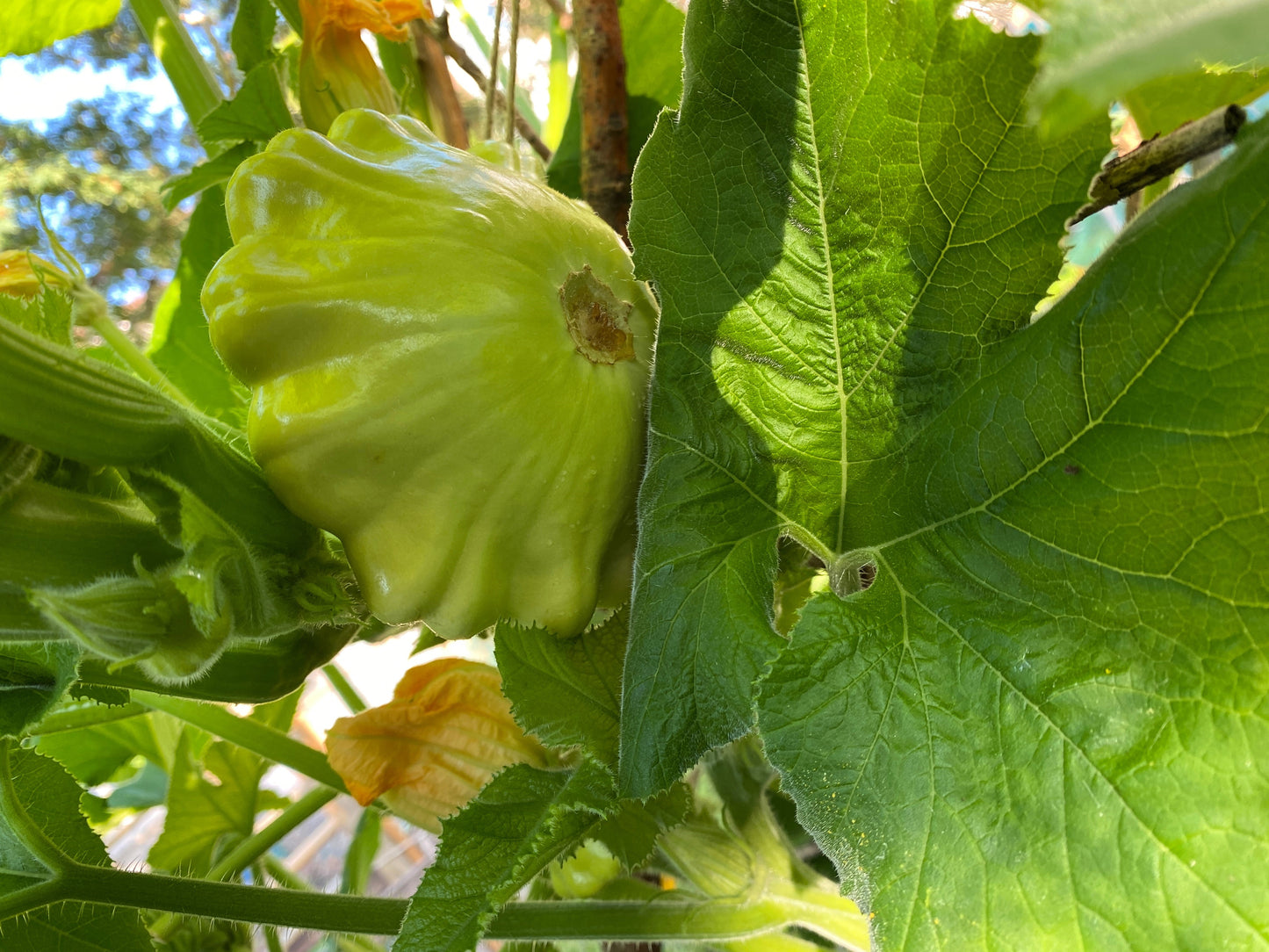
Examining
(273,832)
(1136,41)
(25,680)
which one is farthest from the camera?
(273,832)

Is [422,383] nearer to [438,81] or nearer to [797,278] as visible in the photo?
[797,278]

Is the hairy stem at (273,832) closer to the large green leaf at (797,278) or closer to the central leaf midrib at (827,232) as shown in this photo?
the large green leaf at (797,278)

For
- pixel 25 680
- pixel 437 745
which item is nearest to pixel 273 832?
pixel 437 745

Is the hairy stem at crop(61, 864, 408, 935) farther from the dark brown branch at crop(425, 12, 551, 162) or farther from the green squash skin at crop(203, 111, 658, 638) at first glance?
the dark brown branch at crop(425, 12, 551, 162)

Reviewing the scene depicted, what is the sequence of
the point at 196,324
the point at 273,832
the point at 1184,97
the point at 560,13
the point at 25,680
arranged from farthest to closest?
the point at 560,13 < the point at 196,324 < the point at 273,832 < the point at 1184,97 < the point at 25,680

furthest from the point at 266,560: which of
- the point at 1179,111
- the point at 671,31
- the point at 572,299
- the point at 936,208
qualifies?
the point at 1179,111

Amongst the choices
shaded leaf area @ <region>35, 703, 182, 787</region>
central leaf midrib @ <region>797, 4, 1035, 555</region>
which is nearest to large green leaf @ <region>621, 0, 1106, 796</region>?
central leaf midrib @ <region>797, 4, 1035, 555</region>
